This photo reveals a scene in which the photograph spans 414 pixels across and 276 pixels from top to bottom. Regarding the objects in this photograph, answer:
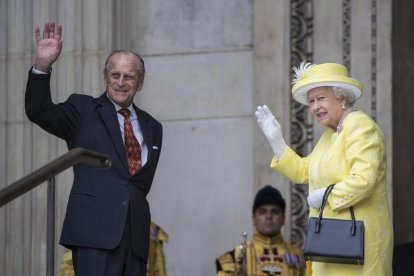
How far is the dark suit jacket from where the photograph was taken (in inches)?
416

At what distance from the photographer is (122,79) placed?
10898mm

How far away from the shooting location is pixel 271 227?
1402cm

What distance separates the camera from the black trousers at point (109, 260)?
10516 millimetres

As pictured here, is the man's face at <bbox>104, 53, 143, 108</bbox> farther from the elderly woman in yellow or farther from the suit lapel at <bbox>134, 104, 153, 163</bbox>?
the elderly woman in yellow

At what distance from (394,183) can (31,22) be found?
344 centimetres

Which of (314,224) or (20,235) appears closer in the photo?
(314,224)

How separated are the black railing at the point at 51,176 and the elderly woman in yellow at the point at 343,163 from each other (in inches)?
58.7

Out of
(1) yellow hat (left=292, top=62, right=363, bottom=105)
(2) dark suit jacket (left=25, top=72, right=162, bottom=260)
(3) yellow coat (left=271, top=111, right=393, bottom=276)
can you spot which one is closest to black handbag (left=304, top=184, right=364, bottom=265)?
(3) yellow coat (left=271, top=111, right=393, bottom=276)

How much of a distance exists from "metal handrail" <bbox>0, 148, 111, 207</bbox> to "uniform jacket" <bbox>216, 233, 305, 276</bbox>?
4.21m

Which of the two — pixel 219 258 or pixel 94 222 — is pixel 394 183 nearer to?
pixel 219 258

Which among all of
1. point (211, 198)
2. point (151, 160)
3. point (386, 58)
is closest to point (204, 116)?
point (211, 198)

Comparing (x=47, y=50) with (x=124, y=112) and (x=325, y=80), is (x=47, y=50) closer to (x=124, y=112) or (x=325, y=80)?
(x=124, y=112)

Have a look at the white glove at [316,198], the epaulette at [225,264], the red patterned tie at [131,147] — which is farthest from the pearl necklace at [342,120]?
the epaulette at [225,264]

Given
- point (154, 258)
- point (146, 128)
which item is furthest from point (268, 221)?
point (146, 128)
